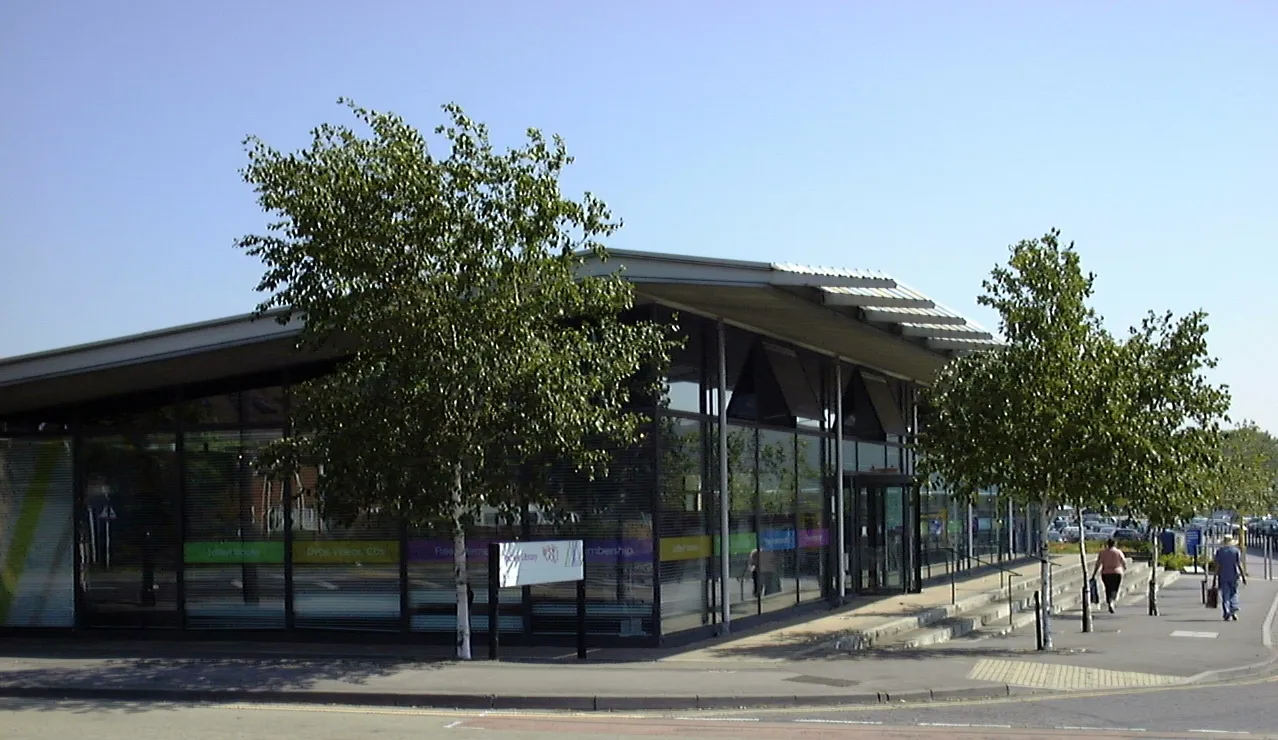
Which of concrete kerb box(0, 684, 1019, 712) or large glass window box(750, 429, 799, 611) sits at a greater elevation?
large glass window box(750, 429, 799, 611)

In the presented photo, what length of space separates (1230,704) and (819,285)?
6837 mm

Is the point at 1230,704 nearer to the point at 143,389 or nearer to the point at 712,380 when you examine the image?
the point at 712,380

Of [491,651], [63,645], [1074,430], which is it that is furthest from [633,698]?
[63,645]

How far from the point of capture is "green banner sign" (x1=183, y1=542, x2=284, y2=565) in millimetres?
21438

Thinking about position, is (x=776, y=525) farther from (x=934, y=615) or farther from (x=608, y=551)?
(x=608, y=551)

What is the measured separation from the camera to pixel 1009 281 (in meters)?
21.9

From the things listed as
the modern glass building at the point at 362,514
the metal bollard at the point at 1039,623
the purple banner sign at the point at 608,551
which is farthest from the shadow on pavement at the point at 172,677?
the metal bollard at the point at 1039,623

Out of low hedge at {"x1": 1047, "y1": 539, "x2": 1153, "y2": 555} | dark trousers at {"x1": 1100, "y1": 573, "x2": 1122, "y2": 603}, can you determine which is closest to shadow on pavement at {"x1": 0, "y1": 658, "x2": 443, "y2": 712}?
dark trousers at {"x1": 1100, "y1": 573, "x2": 1122, "y2": 603}

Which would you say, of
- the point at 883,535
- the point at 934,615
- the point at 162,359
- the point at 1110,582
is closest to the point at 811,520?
the point at 934,615

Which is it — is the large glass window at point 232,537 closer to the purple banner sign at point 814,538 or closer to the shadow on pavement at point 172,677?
the shadow on pavement at point 172,677

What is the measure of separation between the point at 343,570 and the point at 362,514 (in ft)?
3.30

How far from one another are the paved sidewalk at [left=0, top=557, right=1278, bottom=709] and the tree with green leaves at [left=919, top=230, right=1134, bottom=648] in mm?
Answer: 2343

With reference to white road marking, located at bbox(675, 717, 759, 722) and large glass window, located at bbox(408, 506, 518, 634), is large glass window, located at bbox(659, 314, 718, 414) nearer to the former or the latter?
large glass window, located at bbox(408, 506, 518, 634)

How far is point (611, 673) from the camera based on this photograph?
1673cm
